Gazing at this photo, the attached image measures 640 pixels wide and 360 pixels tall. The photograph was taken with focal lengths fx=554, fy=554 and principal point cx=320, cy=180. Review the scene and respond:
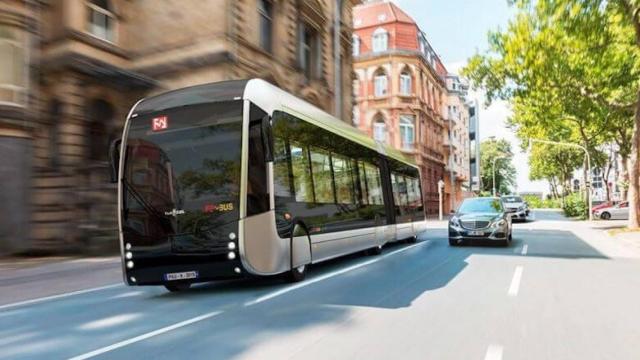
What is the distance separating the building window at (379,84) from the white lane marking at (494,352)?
145 ft

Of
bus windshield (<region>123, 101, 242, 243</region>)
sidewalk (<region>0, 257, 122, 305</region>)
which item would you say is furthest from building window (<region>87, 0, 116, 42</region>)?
bus windshield (<region>123, 101, 242, 243</region>)

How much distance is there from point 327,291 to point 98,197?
36.0 feet

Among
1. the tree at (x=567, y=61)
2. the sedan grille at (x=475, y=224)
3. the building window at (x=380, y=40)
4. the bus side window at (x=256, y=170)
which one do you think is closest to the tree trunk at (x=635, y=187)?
the tree at (x=567, y=61)

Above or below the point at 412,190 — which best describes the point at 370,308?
below

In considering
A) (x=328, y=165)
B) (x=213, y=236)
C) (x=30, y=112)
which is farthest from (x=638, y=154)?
(x=30, y=112)

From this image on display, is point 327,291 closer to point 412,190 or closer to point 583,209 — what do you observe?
point 412,190

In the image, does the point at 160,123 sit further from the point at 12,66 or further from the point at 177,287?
A: the point at 12,66

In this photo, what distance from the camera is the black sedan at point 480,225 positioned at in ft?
52.1

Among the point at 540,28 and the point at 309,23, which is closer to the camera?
the point at 540,28

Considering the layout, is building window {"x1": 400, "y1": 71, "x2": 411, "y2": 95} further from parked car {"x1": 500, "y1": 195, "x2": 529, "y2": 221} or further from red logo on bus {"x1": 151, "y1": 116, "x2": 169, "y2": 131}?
red logo on bus {"x1": 151, "y1": 116, "x2": 169, "y2": 131}

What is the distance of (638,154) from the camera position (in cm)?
2308

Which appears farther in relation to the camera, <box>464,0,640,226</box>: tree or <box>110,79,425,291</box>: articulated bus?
<box>464,0,640,226</box>: tree

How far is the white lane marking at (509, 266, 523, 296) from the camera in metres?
8.34

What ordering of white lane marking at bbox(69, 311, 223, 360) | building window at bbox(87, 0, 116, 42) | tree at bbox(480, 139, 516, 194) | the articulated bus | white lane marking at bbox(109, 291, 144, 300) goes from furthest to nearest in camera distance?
tree at bbox(480, 139, 516, 194) < building window at bbox(87, 0, 116, 42) < white lane marking at bbox(109, 291, 144, 300) < the articulated bus < white lane marking at bbox(69, 311, 223, 360)
